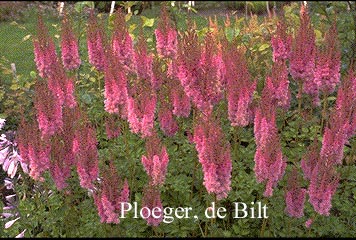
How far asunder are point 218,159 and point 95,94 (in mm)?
2313

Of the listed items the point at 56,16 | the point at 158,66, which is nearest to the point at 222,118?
the point at 158,66

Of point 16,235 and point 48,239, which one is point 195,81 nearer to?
point 48,239

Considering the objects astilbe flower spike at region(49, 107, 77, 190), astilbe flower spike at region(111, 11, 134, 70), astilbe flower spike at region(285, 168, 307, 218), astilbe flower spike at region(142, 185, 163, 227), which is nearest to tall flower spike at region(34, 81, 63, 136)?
astilbe flower spike at region(49, 107, 77, 190)

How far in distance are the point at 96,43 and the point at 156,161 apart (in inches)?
47.3

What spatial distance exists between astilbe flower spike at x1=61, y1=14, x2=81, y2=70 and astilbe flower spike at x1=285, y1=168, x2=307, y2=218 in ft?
5.23

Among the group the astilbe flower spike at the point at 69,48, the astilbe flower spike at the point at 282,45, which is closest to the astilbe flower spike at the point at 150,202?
the astilbe flower spike at the point at 69,48

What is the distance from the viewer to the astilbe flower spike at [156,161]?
287 cm

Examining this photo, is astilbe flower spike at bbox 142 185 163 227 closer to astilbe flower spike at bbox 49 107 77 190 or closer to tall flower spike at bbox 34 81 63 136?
astilbe flower spike at bbox 49 107 77 190

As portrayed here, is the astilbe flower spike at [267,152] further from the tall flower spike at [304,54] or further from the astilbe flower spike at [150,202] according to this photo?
the tall flower spike at [304,54]

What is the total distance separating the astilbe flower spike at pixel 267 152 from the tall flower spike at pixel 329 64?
0.58 metres

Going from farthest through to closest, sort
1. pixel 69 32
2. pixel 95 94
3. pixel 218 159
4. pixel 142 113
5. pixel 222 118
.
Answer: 1. pixel 95 94
2. pixel 222 118
3. pixel 69 32
4. pixel 142 113
5. pixel 218 159

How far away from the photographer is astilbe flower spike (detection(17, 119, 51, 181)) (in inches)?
115

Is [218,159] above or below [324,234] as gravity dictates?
above

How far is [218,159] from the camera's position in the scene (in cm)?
269
